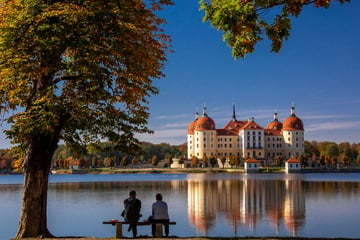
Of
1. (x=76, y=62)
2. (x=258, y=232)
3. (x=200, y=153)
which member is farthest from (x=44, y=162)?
(x=200, y=153)

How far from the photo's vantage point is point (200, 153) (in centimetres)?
9819

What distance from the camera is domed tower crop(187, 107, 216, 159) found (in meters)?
98.3

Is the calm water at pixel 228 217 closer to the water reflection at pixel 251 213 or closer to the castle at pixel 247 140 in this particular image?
the water reflection at pixel 251 213

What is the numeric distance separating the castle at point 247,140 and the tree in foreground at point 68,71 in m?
88.0

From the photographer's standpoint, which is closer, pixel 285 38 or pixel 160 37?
pixel 285 38

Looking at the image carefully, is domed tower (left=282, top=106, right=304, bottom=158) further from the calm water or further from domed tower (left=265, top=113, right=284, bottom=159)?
the calm water

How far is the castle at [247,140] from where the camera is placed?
98.1m

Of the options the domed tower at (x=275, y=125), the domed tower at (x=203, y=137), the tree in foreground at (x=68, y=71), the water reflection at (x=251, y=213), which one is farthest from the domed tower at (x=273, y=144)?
the tree in foreground at (x=68, y=71)

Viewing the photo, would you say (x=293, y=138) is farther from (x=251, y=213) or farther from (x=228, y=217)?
(x=228, y=217)

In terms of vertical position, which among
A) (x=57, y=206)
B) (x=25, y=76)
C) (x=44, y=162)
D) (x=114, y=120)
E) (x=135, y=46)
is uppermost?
(x=135, y=46)

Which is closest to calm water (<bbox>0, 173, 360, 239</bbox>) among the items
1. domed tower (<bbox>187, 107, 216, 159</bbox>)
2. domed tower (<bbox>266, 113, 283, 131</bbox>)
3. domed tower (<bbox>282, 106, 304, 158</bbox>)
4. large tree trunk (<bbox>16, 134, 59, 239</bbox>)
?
large tree trunk (<bbox>16, 134, 59, 239</bbox>)

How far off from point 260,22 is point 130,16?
2775mm

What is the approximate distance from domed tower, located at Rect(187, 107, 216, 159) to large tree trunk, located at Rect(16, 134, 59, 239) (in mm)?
88288

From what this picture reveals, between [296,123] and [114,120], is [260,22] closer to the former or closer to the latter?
[114,120]
